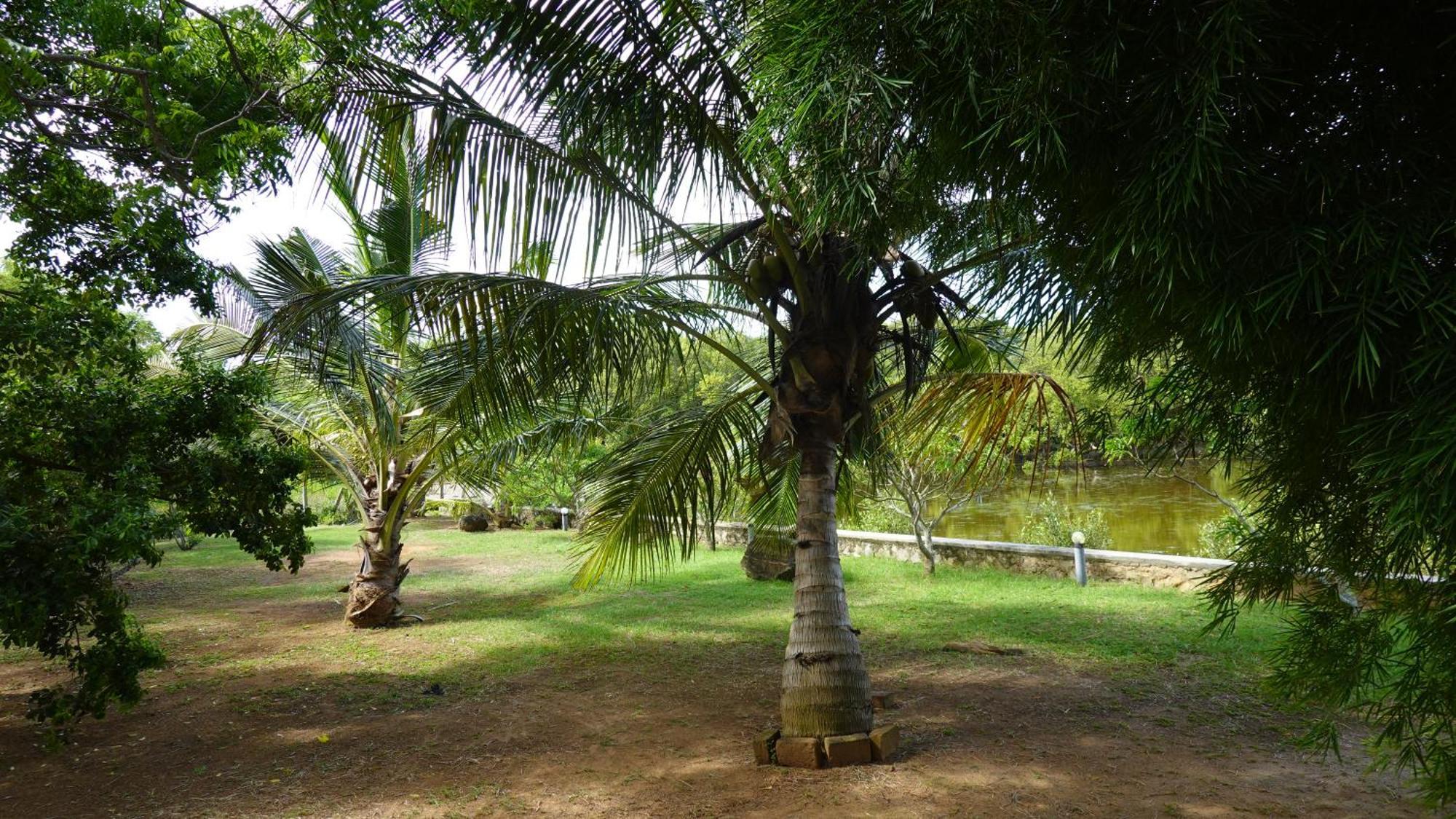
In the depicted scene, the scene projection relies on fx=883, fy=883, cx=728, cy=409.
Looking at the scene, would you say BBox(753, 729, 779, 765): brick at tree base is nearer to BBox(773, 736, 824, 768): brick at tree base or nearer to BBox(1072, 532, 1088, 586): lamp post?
BBox(773, 736, 824, 768): brick at tree base

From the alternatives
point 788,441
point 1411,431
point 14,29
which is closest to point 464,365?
point 788,441

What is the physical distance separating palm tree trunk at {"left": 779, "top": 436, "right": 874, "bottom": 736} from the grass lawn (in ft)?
1.16

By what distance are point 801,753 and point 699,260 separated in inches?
130

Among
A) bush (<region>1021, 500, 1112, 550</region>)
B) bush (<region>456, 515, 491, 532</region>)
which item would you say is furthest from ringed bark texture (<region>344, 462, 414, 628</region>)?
bush (<region>456, 515, 491, 532</region>)

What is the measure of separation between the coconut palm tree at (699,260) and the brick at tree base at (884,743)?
0.34ft

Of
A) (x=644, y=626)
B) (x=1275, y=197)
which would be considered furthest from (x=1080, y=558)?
(x=1275, y=197)

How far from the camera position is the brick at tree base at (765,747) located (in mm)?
5323

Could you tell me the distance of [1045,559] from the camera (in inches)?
464

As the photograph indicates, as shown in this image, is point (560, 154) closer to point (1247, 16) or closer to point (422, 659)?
point (1247, 16)

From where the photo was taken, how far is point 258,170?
562 cm

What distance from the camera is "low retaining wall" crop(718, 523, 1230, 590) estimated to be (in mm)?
10349

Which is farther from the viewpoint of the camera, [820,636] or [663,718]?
[663,718]

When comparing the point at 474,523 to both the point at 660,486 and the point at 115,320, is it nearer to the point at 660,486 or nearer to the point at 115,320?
the point at 660,486

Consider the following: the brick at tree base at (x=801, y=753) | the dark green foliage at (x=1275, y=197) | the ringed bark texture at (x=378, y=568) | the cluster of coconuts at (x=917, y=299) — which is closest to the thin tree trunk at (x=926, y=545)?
the ringed bark texture at (x=378, y=568)
